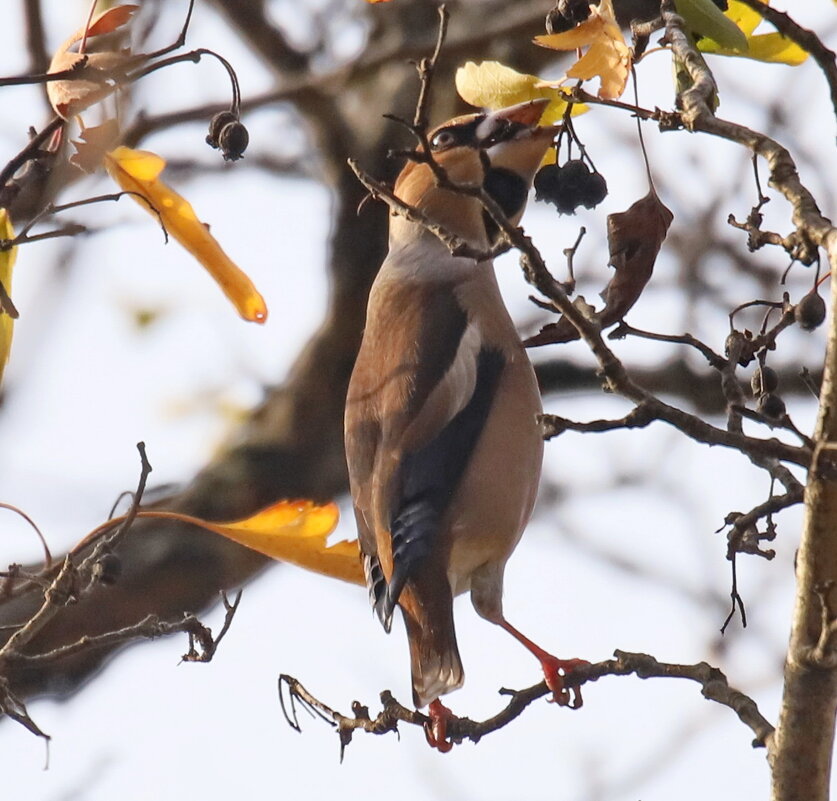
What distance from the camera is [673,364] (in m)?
6.64

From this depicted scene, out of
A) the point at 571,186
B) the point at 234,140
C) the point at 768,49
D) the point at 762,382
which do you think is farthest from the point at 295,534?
the point at 768,49

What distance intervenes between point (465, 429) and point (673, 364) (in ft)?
9.83

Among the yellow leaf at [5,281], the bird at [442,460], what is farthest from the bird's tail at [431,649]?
the yellow leaf at [5,281]

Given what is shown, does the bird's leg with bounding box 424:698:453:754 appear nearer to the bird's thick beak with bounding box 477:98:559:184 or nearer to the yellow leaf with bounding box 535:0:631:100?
the yellow leaf with bounding box 535:0:631:100

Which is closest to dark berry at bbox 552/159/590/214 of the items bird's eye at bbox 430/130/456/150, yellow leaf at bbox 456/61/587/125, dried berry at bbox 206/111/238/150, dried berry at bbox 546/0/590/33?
yellow leaf at bbox 456/61/587/125

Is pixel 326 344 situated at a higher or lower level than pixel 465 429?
higher

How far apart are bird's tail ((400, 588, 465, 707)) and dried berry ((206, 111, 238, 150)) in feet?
4.62

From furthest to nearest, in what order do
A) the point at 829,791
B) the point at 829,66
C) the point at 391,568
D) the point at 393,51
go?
the point at 393,51 < the point at 391,568 < the point at 829,791 < the point at 829,66

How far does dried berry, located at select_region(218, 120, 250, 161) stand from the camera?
2.81 m

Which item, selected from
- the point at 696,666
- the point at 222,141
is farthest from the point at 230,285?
the point at 696,666

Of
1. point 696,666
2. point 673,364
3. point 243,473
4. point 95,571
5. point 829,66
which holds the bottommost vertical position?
point 696,666

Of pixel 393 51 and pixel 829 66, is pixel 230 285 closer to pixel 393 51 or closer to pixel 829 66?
pixel 829 66

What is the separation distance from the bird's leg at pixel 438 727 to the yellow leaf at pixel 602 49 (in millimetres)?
1438

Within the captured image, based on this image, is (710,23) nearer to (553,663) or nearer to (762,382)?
(762,382)
